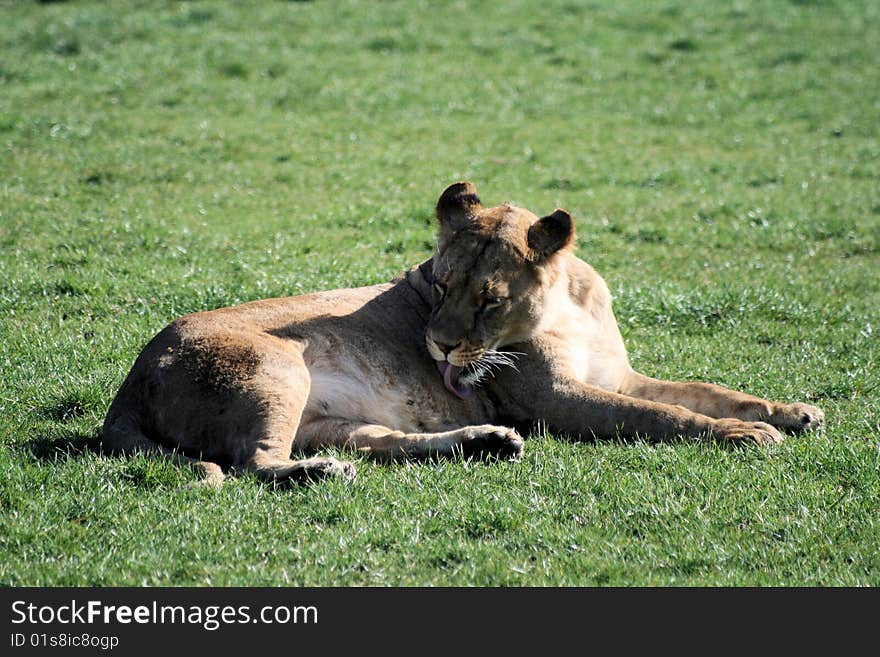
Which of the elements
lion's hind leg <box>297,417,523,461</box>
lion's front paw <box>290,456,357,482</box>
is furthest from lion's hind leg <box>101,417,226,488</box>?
lion's hind leg <box>297,417,523,461</box>

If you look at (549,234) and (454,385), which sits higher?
(549,234)

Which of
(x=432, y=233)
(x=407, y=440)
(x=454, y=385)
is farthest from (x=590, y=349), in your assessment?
(x=432, y=233)

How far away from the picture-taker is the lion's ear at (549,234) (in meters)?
7.12

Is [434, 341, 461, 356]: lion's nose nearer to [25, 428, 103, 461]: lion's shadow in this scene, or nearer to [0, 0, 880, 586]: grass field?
[0, 0, 880, 586]: grass field

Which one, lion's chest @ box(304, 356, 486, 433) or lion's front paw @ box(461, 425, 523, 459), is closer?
lion's front paw @ box(461, 425, 523, 459)

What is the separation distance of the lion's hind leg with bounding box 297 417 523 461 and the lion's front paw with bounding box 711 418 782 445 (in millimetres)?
1198

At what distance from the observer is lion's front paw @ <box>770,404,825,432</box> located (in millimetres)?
7031

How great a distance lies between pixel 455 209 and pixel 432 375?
1060 millimetres

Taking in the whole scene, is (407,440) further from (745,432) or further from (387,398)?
(745,432)

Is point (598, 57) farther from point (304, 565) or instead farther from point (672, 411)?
point (304, 565)

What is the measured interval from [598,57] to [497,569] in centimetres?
1679

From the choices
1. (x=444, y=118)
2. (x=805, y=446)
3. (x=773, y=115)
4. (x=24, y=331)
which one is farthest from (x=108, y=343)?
(x=773, y=115)

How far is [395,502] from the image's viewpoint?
19.2 ft

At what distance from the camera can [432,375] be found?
725 centimetres
